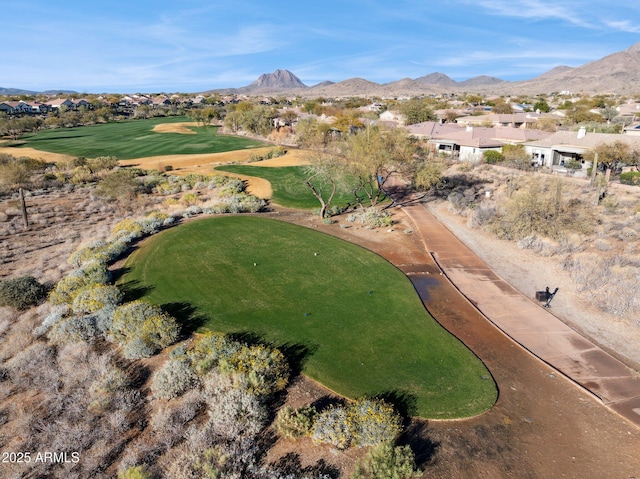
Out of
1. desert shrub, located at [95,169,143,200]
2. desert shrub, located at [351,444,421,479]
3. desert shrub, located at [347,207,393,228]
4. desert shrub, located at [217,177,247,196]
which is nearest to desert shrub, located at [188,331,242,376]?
desert shrub, located at [351,444,421,479]

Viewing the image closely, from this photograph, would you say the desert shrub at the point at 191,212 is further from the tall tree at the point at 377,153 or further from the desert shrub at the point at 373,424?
the desert shrub at the point at 373,424

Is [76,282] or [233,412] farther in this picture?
[76,282]

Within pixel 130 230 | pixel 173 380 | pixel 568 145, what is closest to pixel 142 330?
pixel 173 380

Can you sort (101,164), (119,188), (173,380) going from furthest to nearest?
(101,164), (119,188), (173,380)

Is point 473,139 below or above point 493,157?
above

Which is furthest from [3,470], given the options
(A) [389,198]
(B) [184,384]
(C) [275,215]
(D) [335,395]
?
(A) [389,198]

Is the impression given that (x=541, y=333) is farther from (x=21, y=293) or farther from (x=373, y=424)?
(x=21, y=293)

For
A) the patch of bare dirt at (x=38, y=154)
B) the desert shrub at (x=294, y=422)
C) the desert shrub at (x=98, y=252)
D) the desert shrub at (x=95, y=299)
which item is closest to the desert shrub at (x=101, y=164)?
the patch of bare dirt at (x=38, y=154)
